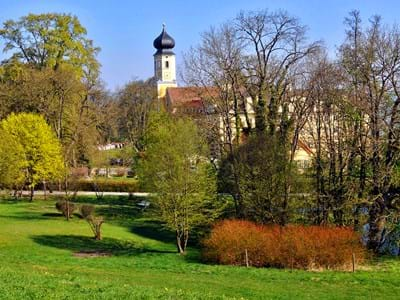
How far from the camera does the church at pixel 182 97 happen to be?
106ft

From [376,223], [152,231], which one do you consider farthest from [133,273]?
[152,231]

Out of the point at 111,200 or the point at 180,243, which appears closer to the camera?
the point at 180,243

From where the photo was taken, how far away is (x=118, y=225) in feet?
109

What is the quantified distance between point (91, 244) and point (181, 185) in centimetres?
513

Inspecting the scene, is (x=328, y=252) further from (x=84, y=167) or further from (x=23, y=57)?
(x=23, y=57)

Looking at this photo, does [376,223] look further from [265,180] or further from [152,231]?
[152,231]

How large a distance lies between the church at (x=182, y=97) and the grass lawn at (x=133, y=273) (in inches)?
285

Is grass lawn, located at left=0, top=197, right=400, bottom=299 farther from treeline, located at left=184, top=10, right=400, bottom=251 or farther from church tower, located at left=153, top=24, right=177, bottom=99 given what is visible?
church tower, located at left=153, top=24, right=177, bottom=99

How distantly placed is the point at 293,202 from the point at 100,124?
3245cm

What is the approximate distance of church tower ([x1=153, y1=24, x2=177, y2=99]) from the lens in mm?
99500

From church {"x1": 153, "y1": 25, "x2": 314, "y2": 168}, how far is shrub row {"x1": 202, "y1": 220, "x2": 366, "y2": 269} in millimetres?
5747

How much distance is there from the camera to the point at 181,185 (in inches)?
1034

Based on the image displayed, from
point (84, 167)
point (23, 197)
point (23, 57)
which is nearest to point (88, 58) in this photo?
Result: point (23, 57)

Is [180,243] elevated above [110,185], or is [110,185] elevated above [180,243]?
[110,185]
